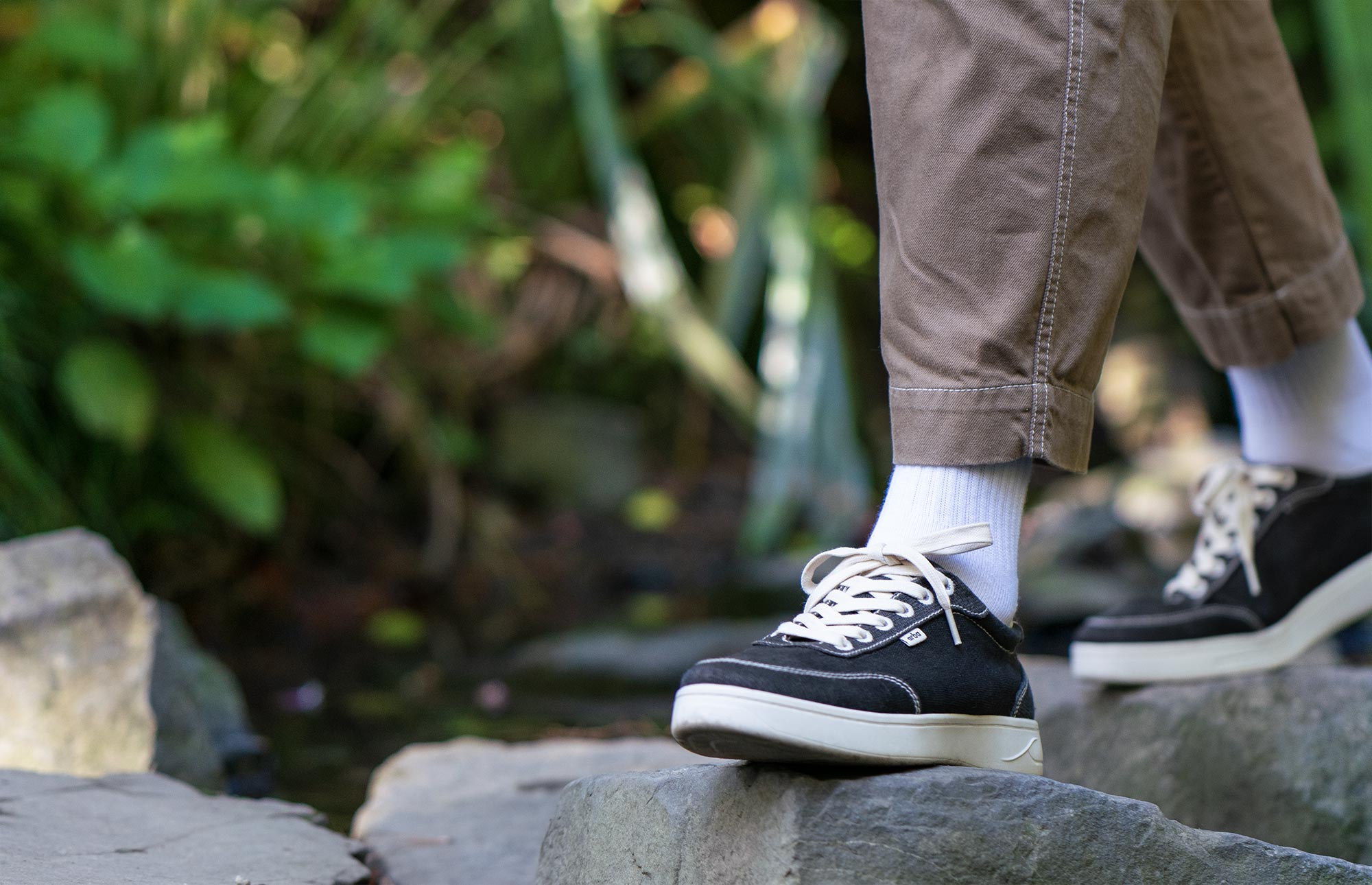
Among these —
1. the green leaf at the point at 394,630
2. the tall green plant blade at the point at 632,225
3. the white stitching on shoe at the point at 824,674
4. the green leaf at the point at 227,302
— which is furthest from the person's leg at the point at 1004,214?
the tall green plant blade at the point at 632,225

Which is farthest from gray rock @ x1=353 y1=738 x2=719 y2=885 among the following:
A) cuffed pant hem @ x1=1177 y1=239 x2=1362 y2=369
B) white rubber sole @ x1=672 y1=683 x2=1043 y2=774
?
cuffed pant hem @ x1=1177 y1=239 x2=1362 y2=369

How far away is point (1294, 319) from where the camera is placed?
1.00m

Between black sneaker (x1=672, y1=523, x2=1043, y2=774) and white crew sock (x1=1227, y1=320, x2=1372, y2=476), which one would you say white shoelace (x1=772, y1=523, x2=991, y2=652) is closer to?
black sneaker (x1=672, y1=523, x2=1043, y2=774)

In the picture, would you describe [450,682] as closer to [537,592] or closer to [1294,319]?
[537,592]

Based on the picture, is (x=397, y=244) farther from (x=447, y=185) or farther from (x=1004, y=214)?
(x=1004, y=214)

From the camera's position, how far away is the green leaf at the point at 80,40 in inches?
82.7

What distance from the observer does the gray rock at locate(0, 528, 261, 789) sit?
47.1 inches

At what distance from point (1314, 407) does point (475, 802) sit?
837 mm

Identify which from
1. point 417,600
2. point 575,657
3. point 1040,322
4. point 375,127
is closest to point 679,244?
point 375,127

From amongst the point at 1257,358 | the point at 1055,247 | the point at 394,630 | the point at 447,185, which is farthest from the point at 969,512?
the point at 447,185

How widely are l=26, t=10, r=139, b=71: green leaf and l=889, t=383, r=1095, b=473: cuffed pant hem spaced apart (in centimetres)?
185

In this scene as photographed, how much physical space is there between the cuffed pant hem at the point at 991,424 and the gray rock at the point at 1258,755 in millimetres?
440

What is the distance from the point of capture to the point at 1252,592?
1076 mm

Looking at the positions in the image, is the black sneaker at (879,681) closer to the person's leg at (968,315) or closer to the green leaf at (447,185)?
the person's leg at (968,315)
